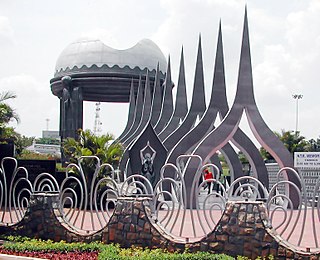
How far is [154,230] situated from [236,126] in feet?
31.7

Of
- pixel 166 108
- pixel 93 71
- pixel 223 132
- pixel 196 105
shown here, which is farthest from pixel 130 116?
pixel 223 132

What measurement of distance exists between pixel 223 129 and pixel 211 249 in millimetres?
9880

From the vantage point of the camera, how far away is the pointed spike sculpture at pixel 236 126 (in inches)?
728

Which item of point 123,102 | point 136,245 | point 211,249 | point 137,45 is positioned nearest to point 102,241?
point 136,245

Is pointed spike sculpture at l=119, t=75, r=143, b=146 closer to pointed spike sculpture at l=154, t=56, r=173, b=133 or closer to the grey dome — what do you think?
the grey dome

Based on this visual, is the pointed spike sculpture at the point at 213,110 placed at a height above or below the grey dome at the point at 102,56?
below

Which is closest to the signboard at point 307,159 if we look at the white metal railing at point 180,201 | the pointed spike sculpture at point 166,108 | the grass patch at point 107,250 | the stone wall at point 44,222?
the white metal railing at point 180,201

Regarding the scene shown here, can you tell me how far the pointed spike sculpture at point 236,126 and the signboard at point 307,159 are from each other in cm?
303

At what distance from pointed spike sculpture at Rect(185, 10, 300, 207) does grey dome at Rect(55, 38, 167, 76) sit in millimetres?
17905

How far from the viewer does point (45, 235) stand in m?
11.0

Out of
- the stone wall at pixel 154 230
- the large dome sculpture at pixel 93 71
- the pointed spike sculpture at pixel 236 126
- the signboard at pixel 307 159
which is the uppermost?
the large dome sculpture at pixel 93 71

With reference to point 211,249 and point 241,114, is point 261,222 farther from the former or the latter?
point 241,114

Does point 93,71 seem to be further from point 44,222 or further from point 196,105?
point 44,222

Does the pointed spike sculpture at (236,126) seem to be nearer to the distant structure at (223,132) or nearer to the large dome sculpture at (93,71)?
the distant structure at (223,132)
